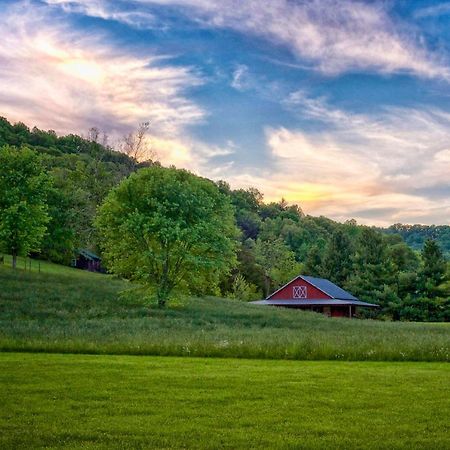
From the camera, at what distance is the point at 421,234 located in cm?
16412

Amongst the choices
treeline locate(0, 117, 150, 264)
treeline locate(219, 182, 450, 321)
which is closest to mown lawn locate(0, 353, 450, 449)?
treeline locate(0, 117, 150, 264)

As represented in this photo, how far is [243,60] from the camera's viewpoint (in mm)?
31250

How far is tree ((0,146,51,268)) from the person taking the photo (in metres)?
56.1

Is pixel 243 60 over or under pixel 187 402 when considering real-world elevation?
over

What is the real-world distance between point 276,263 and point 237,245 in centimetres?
4600

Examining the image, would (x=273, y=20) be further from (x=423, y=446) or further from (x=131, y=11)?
(x=423, y=446)

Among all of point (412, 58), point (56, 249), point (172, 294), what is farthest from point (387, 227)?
point (412, 58)

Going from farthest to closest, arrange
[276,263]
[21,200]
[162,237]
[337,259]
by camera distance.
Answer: [276,263]
[337,259]
[21,200]
[162,237]

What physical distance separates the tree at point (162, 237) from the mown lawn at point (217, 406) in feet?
98.3

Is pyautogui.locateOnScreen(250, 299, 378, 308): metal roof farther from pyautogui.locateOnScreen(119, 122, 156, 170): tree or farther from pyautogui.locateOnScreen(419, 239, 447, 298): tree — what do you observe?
pyautogui.locateOnScreen(119, 122, 156, 170): tree

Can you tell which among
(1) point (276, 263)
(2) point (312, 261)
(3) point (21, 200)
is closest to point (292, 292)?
(2) point (312, 261)

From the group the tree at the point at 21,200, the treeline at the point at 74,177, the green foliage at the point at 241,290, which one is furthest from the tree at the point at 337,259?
the tree at the point at 21,200

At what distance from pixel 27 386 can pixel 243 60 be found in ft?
74.7

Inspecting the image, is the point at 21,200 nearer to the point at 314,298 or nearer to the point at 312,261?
the point at 314,298
